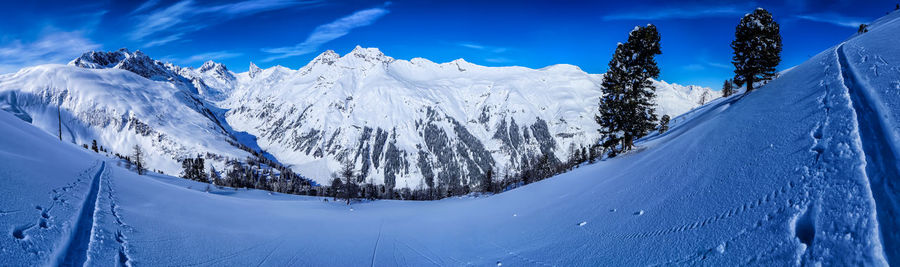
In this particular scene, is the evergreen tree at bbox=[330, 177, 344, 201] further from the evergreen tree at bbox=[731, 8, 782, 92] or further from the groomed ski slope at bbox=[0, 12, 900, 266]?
the evergreen tree at bbox=[731, 8, 782, 92]

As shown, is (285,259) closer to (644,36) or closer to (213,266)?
(213,266)

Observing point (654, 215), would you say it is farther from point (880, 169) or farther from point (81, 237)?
point (81, 237)

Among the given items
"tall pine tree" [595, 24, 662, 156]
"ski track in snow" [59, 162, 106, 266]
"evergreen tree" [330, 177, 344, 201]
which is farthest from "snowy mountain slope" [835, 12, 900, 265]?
"evergreen tree" [330, 177, 344, 201]

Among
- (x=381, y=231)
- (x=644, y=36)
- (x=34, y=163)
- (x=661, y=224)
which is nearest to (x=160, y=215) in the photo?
(x=34, y=163)

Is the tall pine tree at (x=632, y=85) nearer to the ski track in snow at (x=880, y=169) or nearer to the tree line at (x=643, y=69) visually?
the tree line at (x=643, y=69)

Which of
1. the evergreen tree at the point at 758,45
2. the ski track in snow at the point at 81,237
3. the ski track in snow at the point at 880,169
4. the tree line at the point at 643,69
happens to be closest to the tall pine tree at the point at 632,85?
the tree line at the point at 643,69

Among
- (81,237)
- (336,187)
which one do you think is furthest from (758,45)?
(336,187)
